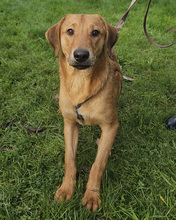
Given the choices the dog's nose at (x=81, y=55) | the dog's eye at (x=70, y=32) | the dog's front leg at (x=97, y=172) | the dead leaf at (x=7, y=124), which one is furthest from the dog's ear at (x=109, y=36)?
the dead leaf at (x=7, y=124)

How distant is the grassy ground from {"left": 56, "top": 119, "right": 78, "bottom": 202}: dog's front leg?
9cm

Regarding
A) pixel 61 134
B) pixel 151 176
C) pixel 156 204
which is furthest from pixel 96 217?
pixel 61 134

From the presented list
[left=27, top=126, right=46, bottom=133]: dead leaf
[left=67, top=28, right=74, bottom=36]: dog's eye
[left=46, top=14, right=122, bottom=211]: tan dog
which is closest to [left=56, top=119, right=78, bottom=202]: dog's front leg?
[left=46, top=14, right=122, bottom=211]: tan dog

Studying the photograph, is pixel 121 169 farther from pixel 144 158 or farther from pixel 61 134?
pixel 61 134

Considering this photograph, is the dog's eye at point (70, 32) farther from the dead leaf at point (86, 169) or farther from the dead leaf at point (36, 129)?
the dead leaf at point (86, 169)

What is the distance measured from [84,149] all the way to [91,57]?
1.19 m

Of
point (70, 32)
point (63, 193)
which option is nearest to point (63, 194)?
point (63, 193)

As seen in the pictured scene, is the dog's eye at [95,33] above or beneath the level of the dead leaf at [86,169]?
above

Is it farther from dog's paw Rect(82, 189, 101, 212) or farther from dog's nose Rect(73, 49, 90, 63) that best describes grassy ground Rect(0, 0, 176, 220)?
dog's nose Rect(73, 49, 90, 63)

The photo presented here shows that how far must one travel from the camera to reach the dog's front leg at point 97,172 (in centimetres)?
199

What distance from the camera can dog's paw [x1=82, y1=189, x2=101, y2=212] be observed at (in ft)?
6.43

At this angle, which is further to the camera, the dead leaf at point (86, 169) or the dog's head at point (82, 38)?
the dead leaf at point (86, 169)

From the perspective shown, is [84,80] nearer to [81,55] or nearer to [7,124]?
[81,55]

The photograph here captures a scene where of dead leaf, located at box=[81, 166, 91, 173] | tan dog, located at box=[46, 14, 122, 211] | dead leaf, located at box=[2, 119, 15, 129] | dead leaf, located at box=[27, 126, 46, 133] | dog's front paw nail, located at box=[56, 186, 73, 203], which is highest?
tan dog, located at box=[46, 14, 122, 211]
